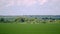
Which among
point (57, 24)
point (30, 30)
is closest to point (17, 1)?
point (30, 30)

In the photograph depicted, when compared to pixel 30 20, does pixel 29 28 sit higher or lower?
lower

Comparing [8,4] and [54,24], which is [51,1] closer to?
[54,24]

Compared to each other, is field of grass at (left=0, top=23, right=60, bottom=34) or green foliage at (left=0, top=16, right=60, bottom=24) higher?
green foliage at (left=0, top=16, right=60, bottom=24)

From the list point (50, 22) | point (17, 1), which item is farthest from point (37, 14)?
point (17, 1)

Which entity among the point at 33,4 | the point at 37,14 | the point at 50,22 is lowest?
the point at 50,22

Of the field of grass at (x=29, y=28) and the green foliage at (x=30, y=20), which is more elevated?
the green foliage at (x=30, y=20)

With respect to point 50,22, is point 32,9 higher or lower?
higher
